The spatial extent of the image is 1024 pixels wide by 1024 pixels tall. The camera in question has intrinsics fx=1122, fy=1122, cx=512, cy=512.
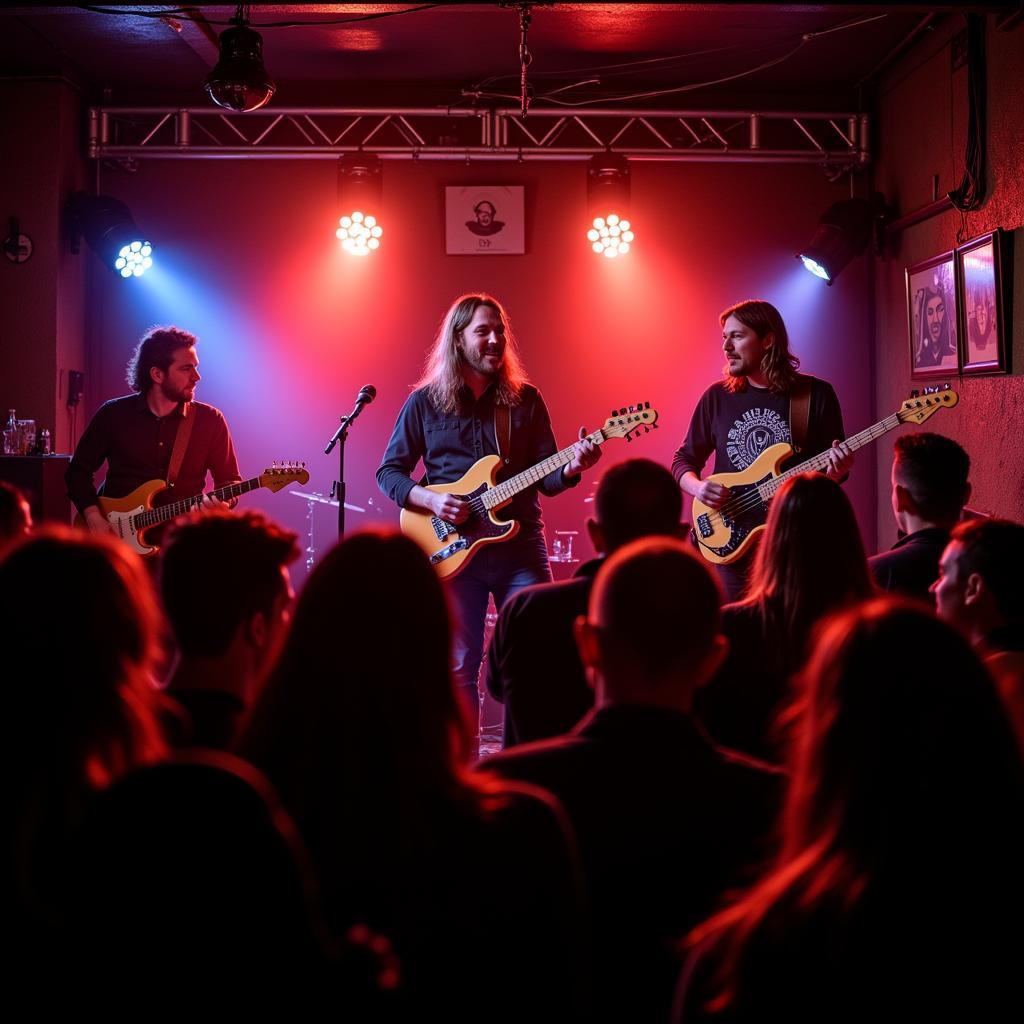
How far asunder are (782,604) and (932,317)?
4257 mm

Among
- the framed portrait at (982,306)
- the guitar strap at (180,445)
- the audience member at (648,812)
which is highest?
the framed portrait at (982,306)

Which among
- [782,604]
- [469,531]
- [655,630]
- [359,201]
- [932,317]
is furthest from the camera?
[359,201]

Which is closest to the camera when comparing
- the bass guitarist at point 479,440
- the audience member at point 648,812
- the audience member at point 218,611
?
the audience member at point 648,812

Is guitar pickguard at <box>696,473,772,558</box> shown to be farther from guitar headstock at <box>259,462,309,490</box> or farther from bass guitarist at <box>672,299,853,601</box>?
guitar headstock at <box>259,462,309,490</box>

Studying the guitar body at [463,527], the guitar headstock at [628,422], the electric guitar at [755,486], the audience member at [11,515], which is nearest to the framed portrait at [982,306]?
the electric guitar at [755,486]

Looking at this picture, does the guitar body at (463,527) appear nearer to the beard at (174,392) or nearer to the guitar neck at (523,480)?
the guitar neck at (523,480)

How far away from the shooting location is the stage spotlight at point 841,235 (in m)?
6.72

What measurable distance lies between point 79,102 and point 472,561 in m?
4.55

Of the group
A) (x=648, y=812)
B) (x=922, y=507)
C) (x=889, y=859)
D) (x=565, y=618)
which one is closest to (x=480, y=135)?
(x=922, y=507)

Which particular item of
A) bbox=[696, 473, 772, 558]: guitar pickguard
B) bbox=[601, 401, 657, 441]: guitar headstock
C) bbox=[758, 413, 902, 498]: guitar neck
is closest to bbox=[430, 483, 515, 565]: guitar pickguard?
bbox=[601, 401, 657, 441]: guitar headstock

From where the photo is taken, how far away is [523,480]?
15.2 feet

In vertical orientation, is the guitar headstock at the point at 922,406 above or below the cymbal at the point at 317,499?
above

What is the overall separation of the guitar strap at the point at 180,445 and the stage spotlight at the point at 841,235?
3836 mm

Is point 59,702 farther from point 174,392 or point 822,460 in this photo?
point 174,392
